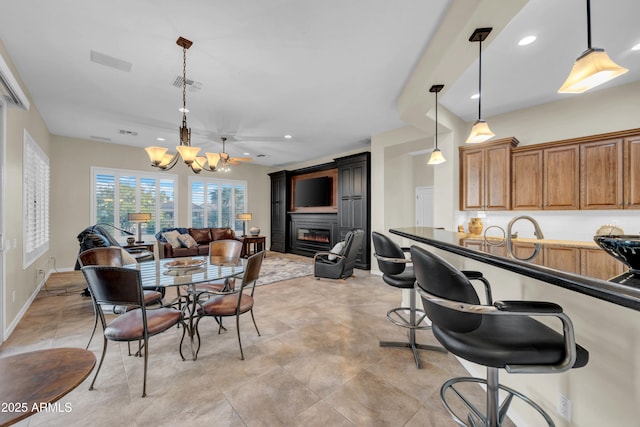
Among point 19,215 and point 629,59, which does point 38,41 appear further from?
point 629,59

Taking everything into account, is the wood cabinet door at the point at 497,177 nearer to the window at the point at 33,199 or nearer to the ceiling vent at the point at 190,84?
the ceiling vent at the point at 190,84

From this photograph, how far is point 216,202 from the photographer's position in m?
8.03

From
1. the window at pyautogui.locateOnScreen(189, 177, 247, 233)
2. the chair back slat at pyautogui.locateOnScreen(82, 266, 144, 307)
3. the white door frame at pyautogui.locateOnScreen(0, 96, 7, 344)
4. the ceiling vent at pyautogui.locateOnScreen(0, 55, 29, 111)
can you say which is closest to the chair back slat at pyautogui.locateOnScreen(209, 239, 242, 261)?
the chair back slat at pyautogui.locateOnScreen(82, 266, 144, 307)

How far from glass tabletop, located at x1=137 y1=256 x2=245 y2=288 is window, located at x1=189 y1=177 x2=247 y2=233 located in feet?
16.3

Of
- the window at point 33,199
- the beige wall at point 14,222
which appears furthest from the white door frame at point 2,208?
the window at point 33,199

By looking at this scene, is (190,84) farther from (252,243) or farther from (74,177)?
(252,243)

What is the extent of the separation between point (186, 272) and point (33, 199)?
11.8 ft

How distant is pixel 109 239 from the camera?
419 cm

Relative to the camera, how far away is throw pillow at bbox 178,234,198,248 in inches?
243

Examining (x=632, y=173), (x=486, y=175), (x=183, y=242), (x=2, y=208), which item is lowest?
(x=183, y=242)

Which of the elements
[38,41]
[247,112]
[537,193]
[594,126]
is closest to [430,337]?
[537,193]

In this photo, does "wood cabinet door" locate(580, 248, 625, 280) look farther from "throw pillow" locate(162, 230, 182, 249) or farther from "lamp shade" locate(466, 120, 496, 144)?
"throw pillow" locate(162, 230, 182, 249)

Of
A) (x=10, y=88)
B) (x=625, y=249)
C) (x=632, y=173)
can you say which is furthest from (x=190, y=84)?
(x=632, y=173)

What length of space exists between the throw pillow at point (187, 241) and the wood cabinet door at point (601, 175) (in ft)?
23.9
